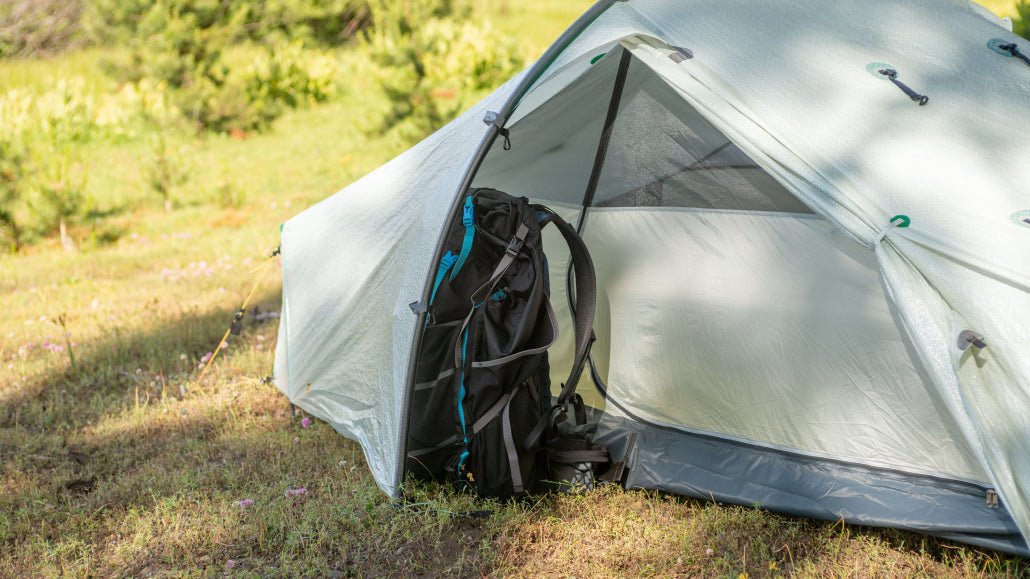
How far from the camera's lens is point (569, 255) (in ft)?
9.95

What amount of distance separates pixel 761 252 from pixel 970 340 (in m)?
0.92

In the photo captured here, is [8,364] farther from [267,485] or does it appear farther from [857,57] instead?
[857,57]

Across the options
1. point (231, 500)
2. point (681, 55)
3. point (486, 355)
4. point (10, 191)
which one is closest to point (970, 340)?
point (681, 55)

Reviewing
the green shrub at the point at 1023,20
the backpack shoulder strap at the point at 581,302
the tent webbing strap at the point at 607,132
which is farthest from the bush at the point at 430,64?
the backpack shoulder strap at the point at 581,302

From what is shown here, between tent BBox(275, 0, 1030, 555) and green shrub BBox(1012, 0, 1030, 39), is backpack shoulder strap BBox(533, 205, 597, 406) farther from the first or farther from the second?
green shrub BBox(1012, 0, 1030, 39)

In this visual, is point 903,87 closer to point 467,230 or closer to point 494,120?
point 494,120

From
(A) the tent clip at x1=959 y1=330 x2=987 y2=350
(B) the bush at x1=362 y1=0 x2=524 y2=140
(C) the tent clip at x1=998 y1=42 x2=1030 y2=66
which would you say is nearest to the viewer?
(A) the tent clip at x1=959 y1=330 x2=987 y2=350

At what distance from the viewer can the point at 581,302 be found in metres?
2.62

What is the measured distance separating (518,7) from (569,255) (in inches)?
696

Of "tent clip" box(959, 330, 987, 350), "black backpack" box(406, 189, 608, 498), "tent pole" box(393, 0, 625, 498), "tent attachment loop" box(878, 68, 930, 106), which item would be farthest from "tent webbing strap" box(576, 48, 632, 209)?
"tent clip" box(959, 330, 987, 350)

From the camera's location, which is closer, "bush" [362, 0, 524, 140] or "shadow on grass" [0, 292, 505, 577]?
"shadow on grass" [0, 292, 505, 577]

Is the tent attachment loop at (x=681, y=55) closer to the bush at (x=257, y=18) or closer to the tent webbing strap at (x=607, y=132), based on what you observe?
the tent webbing strap at (x=607, y=132)

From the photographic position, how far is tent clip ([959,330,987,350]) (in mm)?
1700

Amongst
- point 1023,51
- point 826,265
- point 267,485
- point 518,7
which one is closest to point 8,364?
point 267,485
